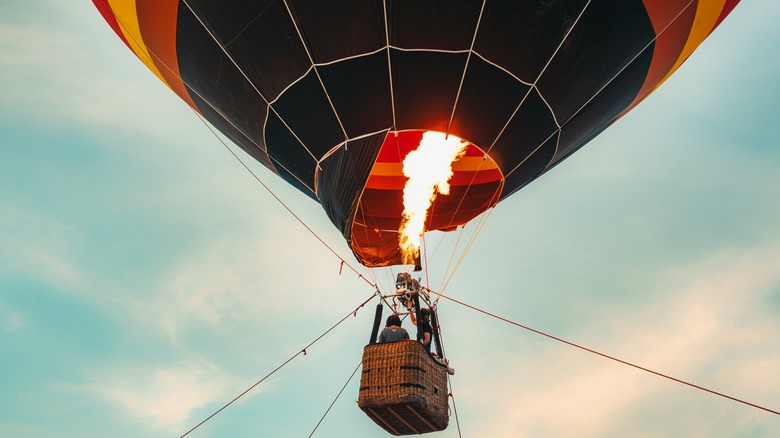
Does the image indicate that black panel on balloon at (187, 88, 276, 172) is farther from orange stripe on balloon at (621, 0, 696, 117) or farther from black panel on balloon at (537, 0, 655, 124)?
orange stripe on balloon at (621, 0, 696, 117)

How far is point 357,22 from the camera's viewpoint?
198 inches

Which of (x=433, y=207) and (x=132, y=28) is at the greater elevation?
(x=132, y=28)

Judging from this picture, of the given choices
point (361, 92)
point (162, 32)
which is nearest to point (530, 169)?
point (361, 92)

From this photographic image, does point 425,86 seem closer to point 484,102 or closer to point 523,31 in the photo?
point 484,102

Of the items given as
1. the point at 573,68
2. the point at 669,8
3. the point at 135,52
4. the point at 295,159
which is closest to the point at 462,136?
the point at 573,68

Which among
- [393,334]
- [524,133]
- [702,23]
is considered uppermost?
[702,23]

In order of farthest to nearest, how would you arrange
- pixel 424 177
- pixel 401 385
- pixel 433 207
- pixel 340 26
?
pixel 433 207
pixel 424 177
pixel 340 26
pixel 401 385

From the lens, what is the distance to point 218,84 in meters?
5.98

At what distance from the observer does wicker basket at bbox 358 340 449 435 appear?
495 centimetres

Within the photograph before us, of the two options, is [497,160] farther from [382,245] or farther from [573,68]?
[382,245]

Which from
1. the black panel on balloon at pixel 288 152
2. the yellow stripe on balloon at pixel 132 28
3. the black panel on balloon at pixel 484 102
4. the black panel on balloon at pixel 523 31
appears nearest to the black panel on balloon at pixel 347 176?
the black panel on balloon at pixel 288 152

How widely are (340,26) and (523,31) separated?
126 centimetres

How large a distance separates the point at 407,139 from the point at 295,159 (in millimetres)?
930

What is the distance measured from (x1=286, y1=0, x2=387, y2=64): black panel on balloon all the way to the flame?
3.70ft
